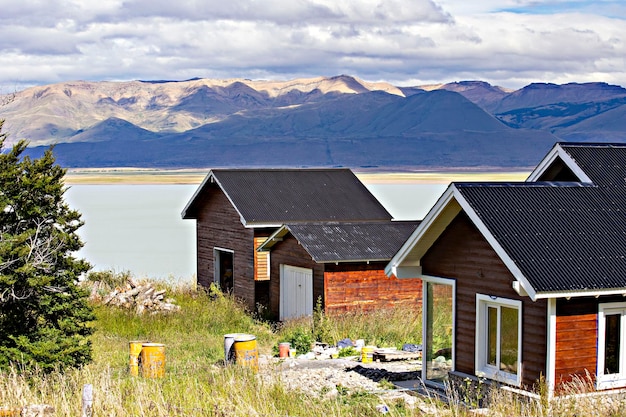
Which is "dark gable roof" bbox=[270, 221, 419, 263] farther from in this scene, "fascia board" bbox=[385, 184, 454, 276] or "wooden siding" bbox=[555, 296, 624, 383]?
"wooden siding" bbox=[555, 296, 624, 383]

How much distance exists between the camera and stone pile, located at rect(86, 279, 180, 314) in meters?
30.4

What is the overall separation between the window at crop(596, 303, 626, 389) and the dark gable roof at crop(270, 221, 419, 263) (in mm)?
12516

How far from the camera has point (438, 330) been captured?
59.6ft

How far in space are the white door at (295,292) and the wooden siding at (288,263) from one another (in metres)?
0.21

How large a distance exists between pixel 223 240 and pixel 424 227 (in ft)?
59.0

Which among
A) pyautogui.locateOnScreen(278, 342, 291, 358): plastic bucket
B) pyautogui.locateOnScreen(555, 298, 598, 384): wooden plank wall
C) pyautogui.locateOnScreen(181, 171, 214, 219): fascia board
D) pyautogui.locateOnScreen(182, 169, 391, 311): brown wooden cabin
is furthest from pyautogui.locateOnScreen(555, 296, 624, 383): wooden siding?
pyautogui.locateOnScreen(181, 171, 214, 219): fascia board

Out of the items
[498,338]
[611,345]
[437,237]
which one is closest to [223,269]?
[437,237]

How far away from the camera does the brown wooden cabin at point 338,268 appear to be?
2798 centimetres

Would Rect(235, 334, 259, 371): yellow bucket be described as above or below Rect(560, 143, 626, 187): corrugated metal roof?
below

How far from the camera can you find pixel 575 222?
16.4m

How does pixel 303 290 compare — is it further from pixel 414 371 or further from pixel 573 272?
pixel 573 272

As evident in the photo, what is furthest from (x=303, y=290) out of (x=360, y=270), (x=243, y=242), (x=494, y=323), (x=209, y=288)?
(x=494, y=323)

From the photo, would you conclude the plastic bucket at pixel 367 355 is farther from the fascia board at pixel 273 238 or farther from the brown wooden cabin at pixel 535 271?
the fascia board at pixel 273 238

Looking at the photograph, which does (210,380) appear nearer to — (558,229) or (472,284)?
(472,284)
